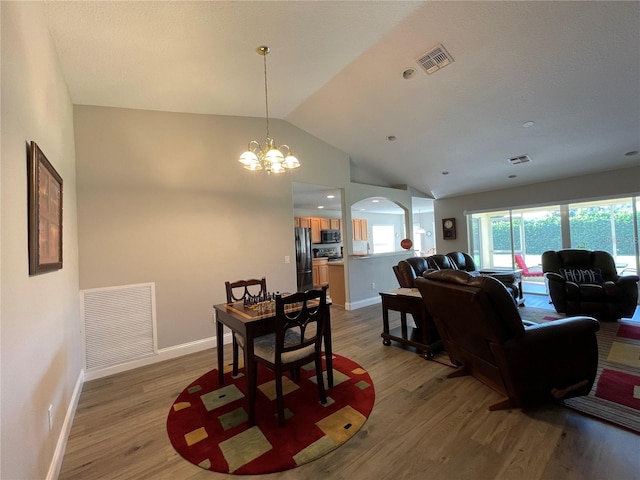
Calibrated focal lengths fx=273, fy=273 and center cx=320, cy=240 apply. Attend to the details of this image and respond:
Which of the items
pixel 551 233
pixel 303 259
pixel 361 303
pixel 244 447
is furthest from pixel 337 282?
pixel 551 233

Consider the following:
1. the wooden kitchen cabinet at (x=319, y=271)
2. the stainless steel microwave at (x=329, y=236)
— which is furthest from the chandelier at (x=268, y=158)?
the stainless steel microwave at (x=329, y=236)

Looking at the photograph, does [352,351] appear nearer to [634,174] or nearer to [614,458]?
[614,458]

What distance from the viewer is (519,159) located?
185 inches

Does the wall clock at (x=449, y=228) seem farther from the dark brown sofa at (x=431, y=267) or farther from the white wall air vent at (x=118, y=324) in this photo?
the white wall air vent at (x=118, y=324)

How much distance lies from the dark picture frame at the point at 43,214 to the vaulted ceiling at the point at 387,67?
115cm

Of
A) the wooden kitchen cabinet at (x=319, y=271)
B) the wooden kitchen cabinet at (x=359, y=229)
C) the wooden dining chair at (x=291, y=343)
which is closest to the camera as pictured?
the wooden dining chair at (x=291, y=343)

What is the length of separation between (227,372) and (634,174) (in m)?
7.02

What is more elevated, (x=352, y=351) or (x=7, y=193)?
(x=7, y=193)

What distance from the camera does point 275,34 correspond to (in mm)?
2346

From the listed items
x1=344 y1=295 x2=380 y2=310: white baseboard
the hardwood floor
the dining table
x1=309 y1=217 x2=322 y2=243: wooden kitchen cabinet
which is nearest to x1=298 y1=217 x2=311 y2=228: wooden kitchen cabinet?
x1=309 y1=217 x2=322 y2=243: wooden kitchen cabinet

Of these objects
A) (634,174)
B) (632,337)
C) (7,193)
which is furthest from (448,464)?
(634,174)

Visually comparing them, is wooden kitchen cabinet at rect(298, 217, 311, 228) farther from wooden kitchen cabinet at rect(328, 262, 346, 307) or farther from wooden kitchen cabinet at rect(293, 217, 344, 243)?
wooden kitchen cabinet at rect(328, 262, 346, 307)

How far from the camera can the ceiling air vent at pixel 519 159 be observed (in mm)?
4590

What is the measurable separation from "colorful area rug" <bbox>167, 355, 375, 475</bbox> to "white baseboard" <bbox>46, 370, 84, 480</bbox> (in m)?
0.60
